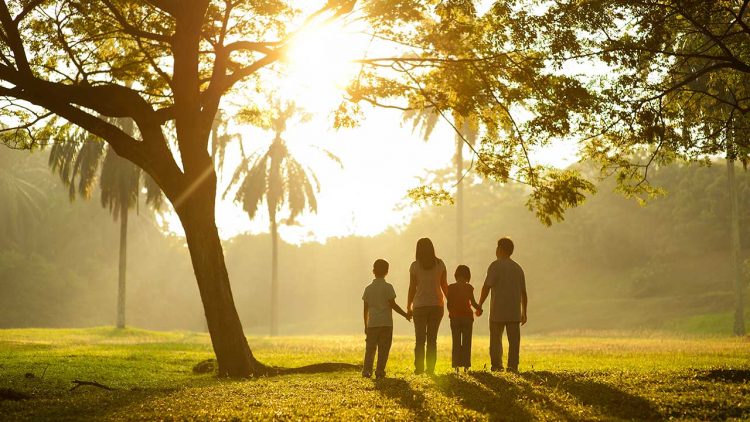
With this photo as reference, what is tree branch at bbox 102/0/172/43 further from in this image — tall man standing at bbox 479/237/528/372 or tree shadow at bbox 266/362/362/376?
tall man standing at bbox 479/237/528/372

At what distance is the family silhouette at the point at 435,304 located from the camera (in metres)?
12.2

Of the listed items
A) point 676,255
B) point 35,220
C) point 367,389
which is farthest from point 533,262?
point 367,389

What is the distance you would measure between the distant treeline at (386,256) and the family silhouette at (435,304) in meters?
42.5

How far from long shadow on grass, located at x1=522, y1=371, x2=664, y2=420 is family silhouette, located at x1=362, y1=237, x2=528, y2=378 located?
3.46 feet

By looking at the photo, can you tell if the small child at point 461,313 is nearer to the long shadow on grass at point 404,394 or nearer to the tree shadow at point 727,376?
the long shadow on grass at point 404,394

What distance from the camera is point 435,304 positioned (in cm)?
1220

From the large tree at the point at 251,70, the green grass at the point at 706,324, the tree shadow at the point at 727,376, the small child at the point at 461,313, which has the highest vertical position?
the large tree at the point at 251,70

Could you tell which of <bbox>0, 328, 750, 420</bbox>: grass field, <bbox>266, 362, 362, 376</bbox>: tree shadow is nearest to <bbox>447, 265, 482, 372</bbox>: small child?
<bbox>0, 328, 750, 420</bbox>: grass field

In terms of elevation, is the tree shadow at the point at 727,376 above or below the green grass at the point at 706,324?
above

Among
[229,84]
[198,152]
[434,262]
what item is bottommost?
[434,262]

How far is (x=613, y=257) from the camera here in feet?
228

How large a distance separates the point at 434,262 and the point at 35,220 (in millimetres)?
62446

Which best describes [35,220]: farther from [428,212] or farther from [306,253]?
[428,212]

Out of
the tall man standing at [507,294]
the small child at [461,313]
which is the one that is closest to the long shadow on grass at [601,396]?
the tall man standing at [507,294]
